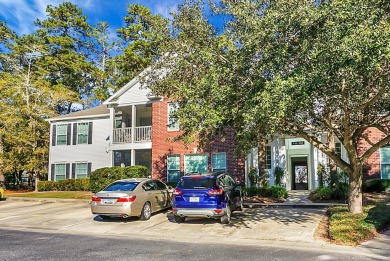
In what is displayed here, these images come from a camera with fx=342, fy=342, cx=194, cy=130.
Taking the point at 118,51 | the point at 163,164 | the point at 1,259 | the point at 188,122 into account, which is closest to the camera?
the point at 1,259

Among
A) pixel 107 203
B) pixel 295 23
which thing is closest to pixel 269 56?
pixel 295 23

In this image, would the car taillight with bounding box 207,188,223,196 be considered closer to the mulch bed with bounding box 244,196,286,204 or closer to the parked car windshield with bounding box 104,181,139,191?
the parked car windshield with bounding box 104,181,139,191

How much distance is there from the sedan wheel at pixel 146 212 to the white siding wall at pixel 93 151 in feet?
46.1

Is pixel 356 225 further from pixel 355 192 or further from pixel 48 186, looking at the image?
pixel 48 186

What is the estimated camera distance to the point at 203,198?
10.8 m

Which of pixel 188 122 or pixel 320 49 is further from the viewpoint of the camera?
pixel 188 122

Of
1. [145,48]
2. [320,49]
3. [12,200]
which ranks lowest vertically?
[12,200]

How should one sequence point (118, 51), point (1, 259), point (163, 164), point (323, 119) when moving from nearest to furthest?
point (1, 259) < point (323, 119) < point (163, 164) < point (118, 51)

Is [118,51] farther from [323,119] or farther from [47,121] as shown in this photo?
[323,119]

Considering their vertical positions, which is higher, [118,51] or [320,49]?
[118,51]

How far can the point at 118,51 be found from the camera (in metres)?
43.9

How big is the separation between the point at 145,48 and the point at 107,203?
97.3 ft

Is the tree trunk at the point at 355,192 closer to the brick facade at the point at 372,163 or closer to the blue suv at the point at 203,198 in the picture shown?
the blue suv at the point at 203,198

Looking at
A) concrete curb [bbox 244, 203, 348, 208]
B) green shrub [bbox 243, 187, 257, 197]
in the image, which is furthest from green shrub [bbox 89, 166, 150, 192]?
concrete curb [bbox 244, 203, 348, 208]
